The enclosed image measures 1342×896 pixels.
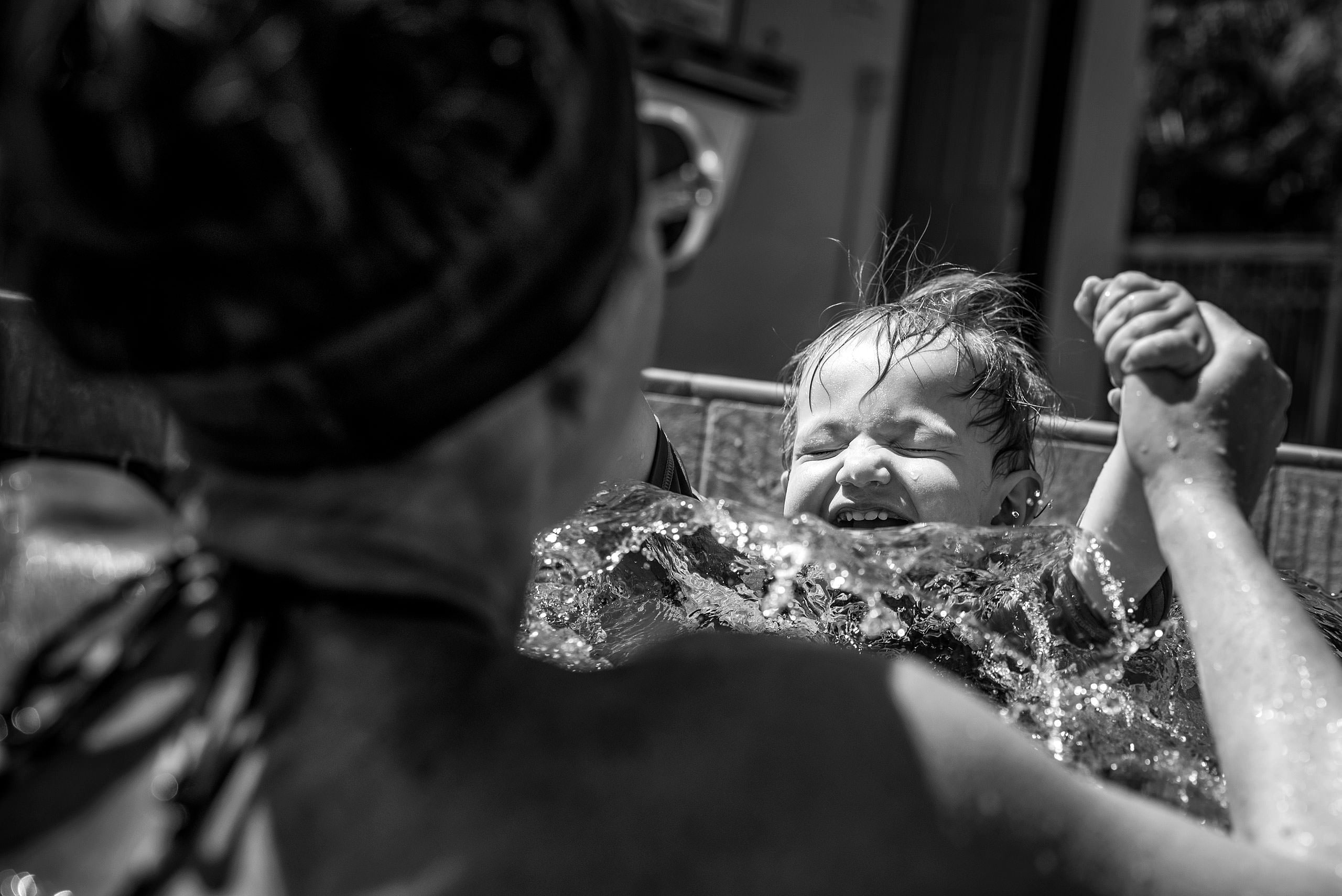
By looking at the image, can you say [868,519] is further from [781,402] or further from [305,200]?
[305,200]

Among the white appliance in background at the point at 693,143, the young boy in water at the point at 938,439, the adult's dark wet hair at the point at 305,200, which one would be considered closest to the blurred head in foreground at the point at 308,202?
the adult's dark wet hair at the point at 305,200

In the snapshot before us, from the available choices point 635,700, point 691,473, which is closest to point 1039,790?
point 635,700

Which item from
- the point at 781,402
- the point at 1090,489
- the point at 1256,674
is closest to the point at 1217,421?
the point at 1256,674

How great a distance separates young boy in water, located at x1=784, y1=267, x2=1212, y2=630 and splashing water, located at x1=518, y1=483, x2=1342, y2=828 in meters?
0.07

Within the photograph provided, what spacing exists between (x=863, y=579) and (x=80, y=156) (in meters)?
1.17

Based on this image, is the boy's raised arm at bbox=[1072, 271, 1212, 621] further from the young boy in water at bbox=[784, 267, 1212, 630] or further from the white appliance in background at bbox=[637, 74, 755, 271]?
the white appliance in background at bbox=[637, 74, 755, 271]

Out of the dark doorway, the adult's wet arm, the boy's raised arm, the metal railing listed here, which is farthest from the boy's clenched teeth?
the dark doorway

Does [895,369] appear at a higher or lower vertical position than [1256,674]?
higher

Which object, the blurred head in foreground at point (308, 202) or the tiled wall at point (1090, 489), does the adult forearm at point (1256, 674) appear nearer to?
the blurred head in foreground at point (308, 202)

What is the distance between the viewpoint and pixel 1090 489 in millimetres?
2918

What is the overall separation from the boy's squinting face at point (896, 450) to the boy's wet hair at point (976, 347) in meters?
0.03

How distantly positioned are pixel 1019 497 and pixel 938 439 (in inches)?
11.2

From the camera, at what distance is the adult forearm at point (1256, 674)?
970 mm

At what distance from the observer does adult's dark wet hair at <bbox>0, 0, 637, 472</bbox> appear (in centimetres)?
78
